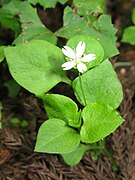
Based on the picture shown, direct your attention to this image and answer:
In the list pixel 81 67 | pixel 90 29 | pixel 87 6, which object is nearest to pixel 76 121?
pixel 81 67

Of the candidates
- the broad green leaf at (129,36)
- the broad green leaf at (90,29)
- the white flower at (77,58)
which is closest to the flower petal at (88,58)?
the white flower at (77,58)

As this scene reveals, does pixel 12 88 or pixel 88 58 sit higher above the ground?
pixel 88 58

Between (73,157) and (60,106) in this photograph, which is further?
(73,157)

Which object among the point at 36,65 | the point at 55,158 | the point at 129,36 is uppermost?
the point at 36,65

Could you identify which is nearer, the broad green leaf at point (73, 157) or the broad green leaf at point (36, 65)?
the broad green leaf at point (36, 65)

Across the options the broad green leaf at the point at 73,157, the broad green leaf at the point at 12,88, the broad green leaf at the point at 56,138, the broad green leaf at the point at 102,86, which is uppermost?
the broad green leaf at the point at 102,86

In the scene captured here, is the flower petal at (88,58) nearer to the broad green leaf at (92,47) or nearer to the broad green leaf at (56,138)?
the broad green leaf at (92,47)

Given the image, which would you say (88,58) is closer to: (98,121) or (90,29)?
(98,121)
